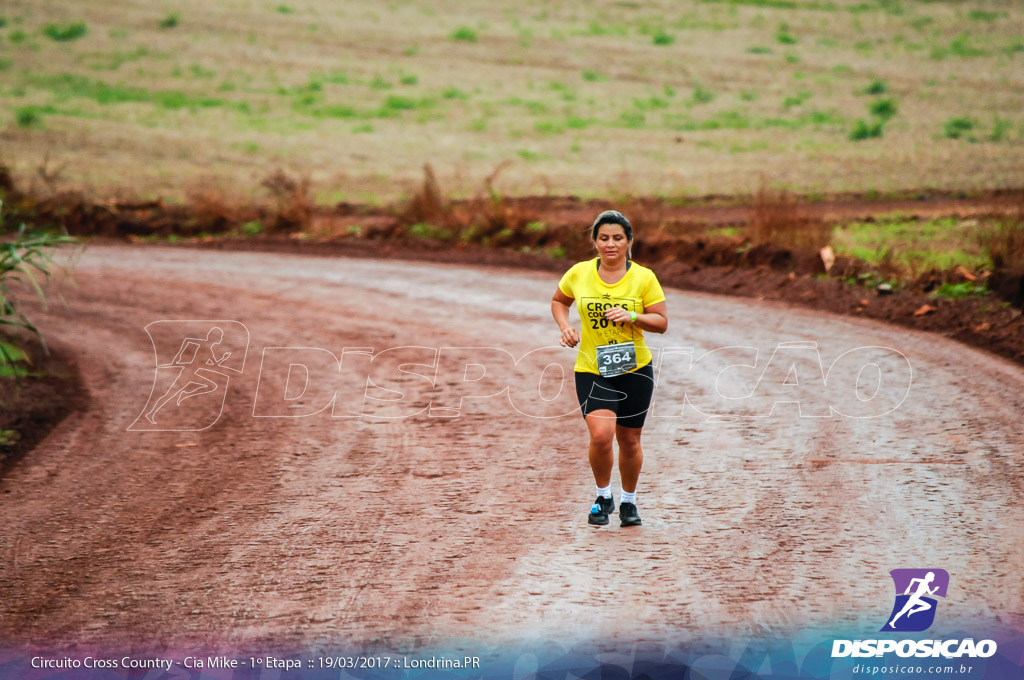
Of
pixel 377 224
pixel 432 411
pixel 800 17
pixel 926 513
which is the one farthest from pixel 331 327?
pixel 800 17

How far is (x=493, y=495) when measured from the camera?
278 inches

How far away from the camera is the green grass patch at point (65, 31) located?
191 feet

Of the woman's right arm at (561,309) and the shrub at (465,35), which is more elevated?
the shrub at (465,35)

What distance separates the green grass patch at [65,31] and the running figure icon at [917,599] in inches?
2431

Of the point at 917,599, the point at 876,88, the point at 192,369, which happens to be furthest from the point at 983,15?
the point at 917,599

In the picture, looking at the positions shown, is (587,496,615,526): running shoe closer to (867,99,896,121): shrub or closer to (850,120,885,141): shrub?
(850,120,885,141): shrub

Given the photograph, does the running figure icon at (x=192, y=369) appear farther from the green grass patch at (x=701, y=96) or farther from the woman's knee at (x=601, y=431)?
the green grass patch at (x=701, y=96)

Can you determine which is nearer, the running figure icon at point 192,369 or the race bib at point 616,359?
the race bib at point 616,359

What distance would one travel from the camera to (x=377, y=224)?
23.8m

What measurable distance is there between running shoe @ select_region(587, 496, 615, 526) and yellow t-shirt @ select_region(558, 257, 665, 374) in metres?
0.88

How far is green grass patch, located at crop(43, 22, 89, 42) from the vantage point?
58.2m

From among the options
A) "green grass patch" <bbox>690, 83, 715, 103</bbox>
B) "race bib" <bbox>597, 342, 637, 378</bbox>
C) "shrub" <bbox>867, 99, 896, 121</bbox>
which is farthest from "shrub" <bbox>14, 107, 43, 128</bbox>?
"race bib" <bbox>597, 342, 637, 378</bbox>

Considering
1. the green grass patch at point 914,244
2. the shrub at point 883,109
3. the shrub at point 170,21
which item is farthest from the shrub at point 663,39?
the green grass patch at point 914,244

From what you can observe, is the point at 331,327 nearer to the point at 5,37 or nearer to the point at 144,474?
the point at 144,474
